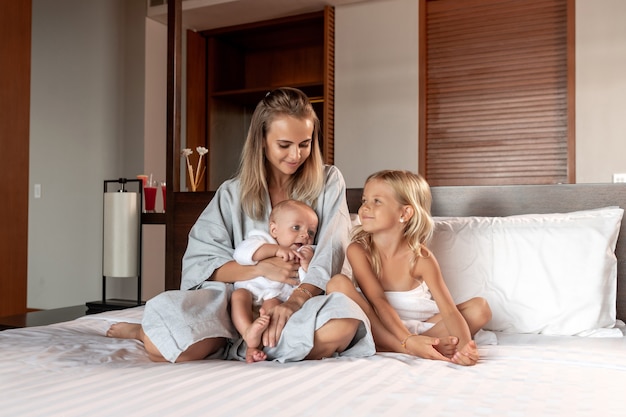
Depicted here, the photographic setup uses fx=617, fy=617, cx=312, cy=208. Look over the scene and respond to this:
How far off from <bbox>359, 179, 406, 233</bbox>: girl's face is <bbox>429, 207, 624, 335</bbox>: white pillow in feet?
0.95

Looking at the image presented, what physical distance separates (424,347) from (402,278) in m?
0.29

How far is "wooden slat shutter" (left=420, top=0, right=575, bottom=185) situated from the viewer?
358 cm

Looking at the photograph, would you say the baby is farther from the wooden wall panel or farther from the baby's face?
the wooden wall panel

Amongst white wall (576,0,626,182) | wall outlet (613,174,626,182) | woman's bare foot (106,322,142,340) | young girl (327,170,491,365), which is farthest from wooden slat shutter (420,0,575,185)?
woman's bare foot (106,322,142,340)

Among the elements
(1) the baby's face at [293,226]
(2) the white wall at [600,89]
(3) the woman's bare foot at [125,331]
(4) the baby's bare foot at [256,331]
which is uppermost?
(2) the white wall at [600,89]

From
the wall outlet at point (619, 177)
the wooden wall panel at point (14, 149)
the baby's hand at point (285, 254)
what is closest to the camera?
the baby's hand at point (285, 254)

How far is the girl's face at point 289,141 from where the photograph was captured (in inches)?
71.4

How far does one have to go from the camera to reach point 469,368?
1357mm

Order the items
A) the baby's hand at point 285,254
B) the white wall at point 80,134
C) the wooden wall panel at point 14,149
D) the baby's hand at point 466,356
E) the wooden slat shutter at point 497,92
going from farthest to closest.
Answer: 1. the white wall at point 80,134
2. the wooden wall panel at point 14,149
3. the wooden slat shutter at point 497,92
4. the baby's hand at point 285,254
5. the baby's hand at point 466,356

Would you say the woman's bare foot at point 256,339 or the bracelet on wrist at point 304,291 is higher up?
the bracelet on wrist at point 304,291

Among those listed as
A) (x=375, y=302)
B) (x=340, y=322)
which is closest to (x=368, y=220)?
(x=375, y=302)

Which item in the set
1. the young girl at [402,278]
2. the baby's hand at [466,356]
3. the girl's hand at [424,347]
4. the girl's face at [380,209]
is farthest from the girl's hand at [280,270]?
the baby's hand at [466,356]

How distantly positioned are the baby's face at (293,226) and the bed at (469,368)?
0.44m

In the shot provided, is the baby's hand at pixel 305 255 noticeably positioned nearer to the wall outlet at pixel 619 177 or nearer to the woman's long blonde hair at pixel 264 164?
the woman's long blonde hair at pixel 264 164
